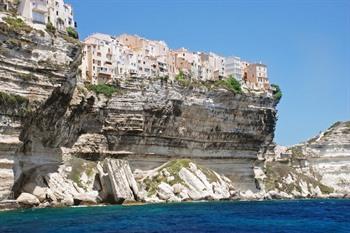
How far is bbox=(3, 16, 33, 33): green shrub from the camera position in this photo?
150ft

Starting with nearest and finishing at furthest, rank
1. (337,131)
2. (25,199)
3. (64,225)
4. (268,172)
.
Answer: (64,225), (25,199), (268,172), (337,131)

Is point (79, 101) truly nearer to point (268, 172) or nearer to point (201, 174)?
point (201, 174)

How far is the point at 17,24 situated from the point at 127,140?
22.3m

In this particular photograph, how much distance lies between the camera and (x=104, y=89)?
63.6m

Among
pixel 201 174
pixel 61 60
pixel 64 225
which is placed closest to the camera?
pixel 64 225

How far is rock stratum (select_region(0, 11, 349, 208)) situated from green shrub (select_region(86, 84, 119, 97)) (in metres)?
0.52

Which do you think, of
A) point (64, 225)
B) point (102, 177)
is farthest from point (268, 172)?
point (64, 225)

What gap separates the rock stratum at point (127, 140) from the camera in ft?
151

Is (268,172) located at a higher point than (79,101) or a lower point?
lower

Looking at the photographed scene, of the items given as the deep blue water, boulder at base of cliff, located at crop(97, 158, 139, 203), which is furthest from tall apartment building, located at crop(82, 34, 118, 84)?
the deep blue water

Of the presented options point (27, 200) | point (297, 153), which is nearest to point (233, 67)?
point (297, 153)

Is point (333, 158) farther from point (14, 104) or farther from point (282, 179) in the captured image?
point (14, 104)

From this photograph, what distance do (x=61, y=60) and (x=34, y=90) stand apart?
14.4ft

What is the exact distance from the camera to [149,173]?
64.3 meters
